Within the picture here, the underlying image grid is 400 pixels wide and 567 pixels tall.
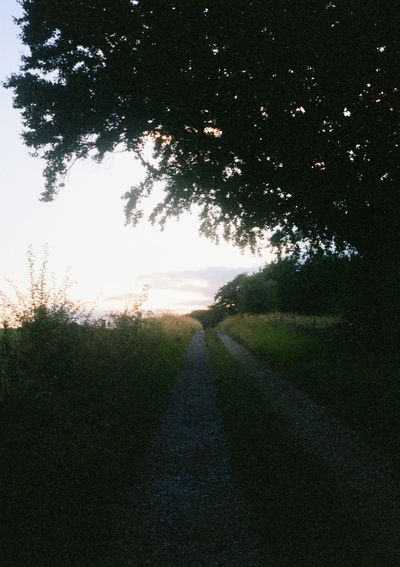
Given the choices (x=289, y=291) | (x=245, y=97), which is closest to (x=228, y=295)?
(x=289, y=291)

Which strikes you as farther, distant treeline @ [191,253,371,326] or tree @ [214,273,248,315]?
tree @ [214,273,248,315]

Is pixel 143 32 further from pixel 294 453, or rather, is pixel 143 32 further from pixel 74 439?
pixel 294 453

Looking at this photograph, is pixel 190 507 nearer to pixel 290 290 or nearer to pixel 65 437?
pixel 65 437

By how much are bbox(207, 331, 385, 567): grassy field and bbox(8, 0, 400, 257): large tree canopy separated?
7133 mm

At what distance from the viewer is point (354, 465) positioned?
550cm

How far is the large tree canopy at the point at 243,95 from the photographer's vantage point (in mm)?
8852

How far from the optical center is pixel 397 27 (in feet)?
29.1

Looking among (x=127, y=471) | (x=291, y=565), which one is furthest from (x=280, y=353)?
(x=291, y=565)

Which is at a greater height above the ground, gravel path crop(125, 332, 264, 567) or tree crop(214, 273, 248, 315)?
tree crop(214, 273, 248, 315)

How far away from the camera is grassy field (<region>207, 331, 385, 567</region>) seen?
3559mm

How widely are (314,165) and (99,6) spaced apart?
7.01 meters

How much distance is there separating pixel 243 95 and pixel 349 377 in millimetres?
7843

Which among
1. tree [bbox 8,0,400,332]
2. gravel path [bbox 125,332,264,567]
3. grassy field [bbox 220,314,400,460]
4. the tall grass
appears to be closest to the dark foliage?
grassy field [bbox 220,314,400,460]

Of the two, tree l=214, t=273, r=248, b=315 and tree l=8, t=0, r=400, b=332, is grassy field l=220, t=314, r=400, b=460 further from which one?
tree l=214, t=273, r=248, b=315
